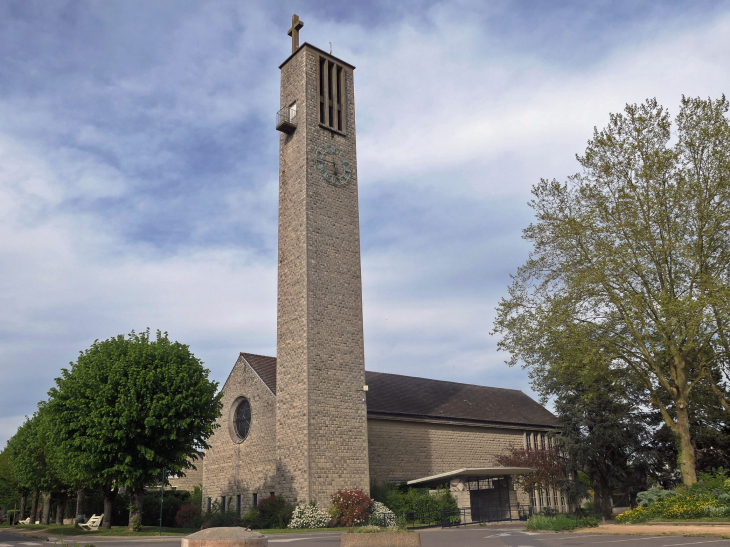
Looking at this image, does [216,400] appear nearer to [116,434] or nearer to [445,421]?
[116,434]

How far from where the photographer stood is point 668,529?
19656 mm

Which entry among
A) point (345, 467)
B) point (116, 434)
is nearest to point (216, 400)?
point (116, 434)

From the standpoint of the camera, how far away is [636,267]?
24.7 meters

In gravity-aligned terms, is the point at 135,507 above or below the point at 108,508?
above

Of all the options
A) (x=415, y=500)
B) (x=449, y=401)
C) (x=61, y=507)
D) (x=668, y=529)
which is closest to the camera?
(x=668, y=529)

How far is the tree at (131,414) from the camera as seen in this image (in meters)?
26.4

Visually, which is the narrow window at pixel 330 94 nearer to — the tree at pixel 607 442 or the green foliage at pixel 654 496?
the tree at pixel 607 442

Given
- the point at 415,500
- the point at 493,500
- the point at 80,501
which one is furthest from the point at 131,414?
the point at 493,500

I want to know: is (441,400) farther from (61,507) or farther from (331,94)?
(61,507)

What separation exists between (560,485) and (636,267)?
1676 centimetres

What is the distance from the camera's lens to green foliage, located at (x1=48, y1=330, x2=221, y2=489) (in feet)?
86.7

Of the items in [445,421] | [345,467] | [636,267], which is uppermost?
[636,267]

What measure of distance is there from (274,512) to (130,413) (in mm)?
7954

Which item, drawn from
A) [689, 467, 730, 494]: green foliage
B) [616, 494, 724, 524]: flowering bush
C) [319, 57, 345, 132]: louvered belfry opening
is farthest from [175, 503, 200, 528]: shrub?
[689, 467, 730, 494]: green foliage
